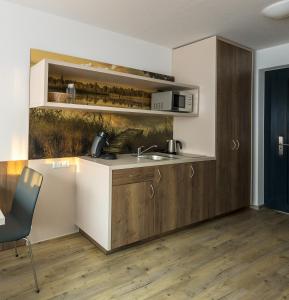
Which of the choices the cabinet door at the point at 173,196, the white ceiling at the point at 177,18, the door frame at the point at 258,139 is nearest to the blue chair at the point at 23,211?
the cabinet door at the point at 173,196

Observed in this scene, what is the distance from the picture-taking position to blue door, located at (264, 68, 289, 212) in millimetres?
3666

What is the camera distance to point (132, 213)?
2557 mm

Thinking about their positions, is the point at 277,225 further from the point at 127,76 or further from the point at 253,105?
the point at 127,76

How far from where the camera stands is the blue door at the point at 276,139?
367 cm

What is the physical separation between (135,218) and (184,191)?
0.69m

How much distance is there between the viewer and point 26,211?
6.51ft

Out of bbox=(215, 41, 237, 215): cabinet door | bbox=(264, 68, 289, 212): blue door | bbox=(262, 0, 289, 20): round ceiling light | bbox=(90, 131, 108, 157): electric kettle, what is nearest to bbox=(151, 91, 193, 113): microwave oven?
bbox=(215, 41, 237, 215): cabinet door

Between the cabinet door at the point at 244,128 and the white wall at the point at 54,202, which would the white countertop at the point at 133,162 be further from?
the cabinet door at the point at 244,128

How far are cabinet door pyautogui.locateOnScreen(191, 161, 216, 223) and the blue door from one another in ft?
3.72

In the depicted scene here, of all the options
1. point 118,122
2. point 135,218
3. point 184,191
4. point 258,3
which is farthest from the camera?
point 118,122

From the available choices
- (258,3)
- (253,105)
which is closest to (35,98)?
(258,3)

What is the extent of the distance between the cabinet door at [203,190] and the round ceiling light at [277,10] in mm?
1631

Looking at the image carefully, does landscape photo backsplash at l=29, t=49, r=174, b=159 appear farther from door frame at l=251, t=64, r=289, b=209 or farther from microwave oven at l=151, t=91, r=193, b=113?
door frame at l=251, t=64, r=289, b=209

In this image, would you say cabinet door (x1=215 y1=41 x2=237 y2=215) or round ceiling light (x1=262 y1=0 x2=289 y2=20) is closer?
round ceiling light (x1=262 y1=0 x2=289 y2=20)
